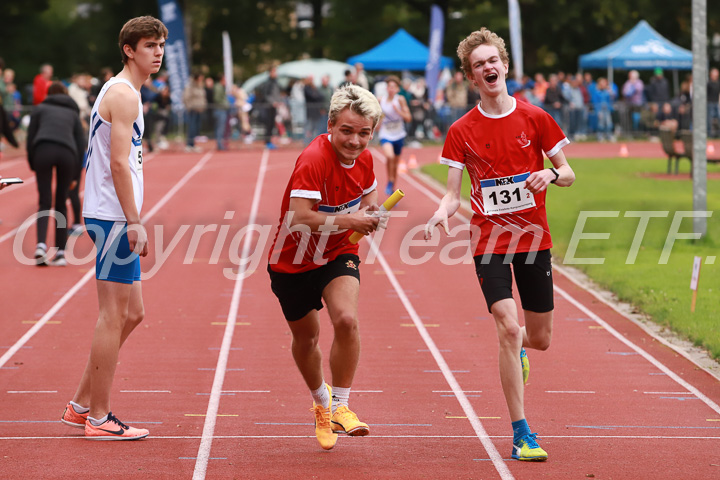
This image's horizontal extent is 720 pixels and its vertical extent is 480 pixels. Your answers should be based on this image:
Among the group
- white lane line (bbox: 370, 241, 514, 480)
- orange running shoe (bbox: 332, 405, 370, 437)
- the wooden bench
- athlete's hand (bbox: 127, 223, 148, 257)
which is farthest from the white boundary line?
the wooden bench

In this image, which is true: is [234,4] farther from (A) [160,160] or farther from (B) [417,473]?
(B) [417,473]

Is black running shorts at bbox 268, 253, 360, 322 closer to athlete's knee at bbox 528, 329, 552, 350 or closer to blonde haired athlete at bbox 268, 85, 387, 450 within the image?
blonde haired athlete at bbox 268, 85, 387, 450

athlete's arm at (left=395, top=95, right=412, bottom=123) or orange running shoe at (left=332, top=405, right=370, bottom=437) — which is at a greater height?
athlete's arm at (left=395, top=95, right=412, bottom=123)

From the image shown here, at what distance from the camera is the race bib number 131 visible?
→ 5.96m

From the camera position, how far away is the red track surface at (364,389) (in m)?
5.66

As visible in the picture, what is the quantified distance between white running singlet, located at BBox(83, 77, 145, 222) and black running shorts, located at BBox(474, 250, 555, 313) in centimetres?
182

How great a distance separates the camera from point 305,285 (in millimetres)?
5828

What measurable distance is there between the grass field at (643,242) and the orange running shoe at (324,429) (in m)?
3.63

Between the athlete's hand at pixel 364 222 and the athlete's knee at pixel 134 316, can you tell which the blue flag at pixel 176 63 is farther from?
the athlete's hand at pixel 364 222

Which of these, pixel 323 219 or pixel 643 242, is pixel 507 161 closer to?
pixel 323 219

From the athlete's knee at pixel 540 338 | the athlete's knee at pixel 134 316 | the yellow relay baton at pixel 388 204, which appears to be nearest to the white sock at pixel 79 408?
the athlete's knee at pixel 134 316

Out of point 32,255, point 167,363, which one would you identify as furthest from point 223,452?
point 32,255

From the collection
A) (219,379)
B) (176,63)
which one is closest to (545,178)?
(219,379)

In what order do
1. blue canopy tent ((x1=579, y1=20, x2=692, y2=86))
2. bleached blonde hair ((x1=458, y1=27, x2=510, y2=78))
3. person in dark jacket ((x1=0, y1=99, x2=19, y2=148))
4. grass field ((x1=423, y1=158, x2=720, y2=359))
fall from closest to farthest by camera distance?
bleached blonde hair ((x1=458, y1=27, x2=510, y2=78)) < grass field ((x1=423, y1=158, x2=720, y2=359)) < person in dark jacket ((x1=0, y1=99, x2=19, y2=148)) < blue canopy tent ((x1=579, y1=20, x2=692, y2=86))
